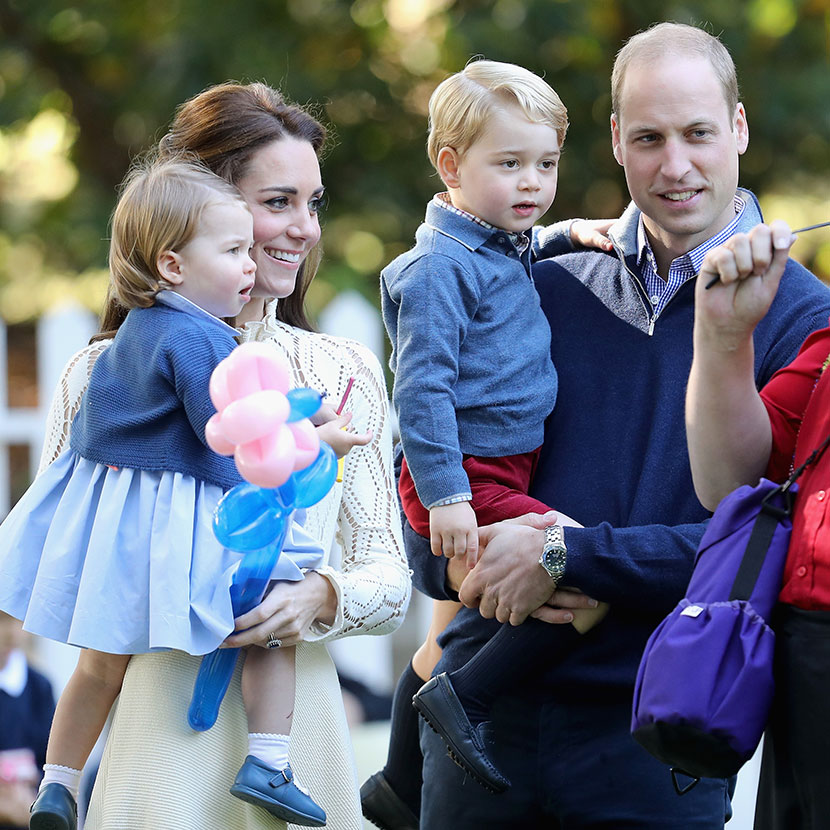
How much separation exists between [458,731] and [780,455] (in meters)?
0.81

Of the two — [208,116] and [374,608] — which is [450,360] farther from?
[208,116]

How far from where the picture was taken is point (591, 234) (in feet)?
9.94

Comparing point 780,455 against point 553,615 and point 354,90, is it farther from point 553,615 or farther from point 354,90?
point 354,90

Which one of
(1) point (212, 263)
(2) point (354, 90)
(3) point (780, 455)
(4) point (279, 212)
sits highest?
(2) point (354, 90)

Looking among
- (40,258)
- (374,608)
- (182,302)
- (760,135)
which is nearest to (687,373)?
(374,608)

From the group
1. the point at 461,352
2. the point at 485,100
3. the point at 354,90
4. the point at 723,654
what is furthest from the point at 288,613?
the point at 354,90

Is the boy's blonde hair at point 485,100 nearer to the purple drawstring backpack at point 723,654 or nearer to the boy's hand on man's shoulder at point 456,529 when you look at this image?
the boy's hand on man's shoulder at point 456,529

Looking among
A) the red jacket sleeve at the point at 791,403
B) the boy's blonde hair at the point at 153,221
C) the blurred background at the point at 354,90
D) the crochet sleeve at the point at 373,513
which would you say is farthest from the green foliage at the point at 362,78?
the red jacket sleeve at the point at 791,403

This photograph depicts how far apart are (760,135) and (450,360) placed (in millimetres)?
5143

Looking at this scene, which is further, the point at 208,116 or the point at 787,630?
the point at 208,116

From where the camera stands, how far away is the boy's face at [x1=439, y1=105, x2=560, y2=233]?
2.85 meters

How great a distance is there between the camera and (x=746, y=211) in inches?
113

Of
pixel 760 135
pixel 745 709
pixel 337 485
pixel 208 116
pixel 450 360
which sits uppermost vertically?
pixel 760 135

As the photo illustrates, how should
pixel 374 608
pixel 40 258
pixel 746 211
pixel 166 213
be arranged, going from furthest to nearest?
1. pixel 40 258
2. pixel 746 211
3. pixel 374 608
4. pixel 166 213
